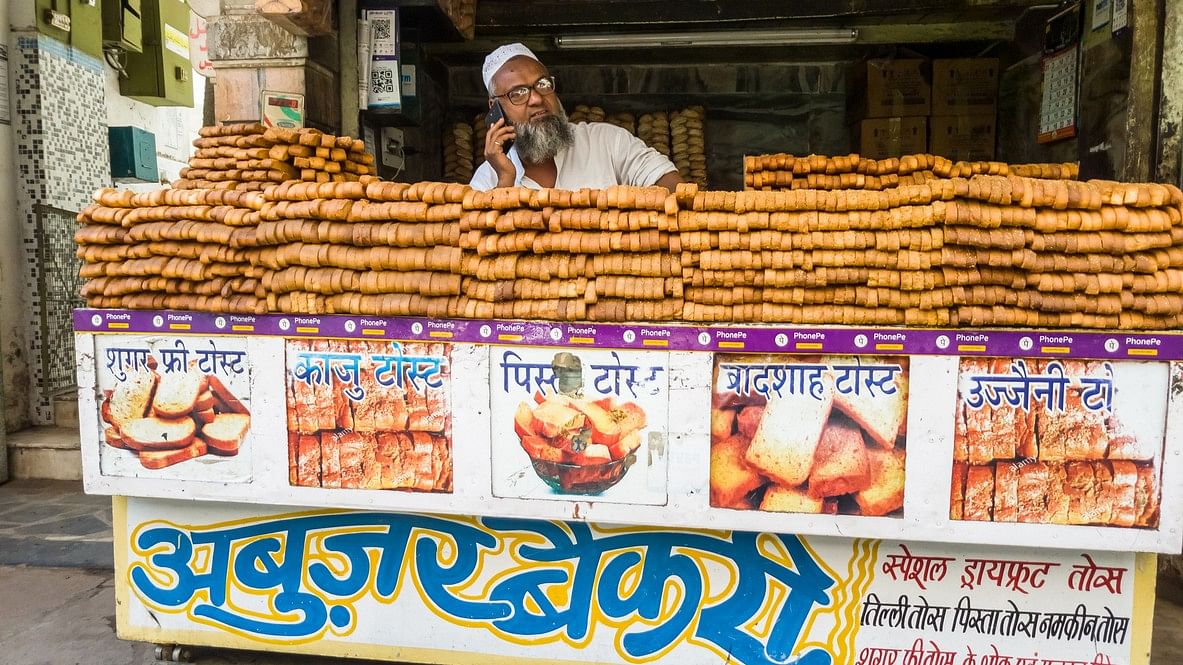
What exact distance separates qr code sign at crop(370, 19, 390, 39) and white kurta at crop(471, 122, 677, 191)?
1.18m

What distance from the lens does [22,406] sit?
5.18 metres

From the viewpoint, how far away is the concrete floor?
2684 millimetres

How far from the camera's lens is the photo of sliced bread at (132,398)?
2.39 meters

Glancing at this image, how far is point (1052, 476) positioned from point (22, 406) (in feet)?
20.7

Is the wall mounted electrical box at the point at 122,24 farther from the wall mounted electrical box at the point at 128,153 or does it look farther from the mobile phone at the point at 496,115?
the mobile phone at the point at 496,115

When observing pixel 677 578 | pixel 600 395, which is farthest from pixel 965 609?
pixel 600 395

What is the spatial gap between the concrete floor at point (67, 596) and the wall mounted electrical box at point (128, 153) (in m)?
2.90

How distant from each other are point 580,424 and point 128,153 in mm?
5956

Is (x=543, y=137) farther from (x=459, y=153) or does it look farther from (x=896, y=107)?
(x=896, y=107)

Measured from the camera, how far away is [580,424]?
2.15m

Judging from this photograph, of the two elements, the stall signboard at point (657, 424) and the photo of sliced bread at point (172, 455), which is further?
the photo of sliced bread at point (172, 455)

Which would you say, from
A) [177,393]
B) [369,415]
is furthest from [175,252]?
[369,415]

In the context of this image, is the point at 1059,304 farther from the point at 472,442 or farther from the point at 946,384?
the point at 472,442

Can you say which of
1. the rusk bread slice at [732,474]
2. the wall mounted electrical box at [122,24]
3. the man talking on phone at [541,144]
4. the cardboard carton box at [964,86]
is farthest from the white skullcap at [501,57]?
the wall mounted electrical box at [122,24]
